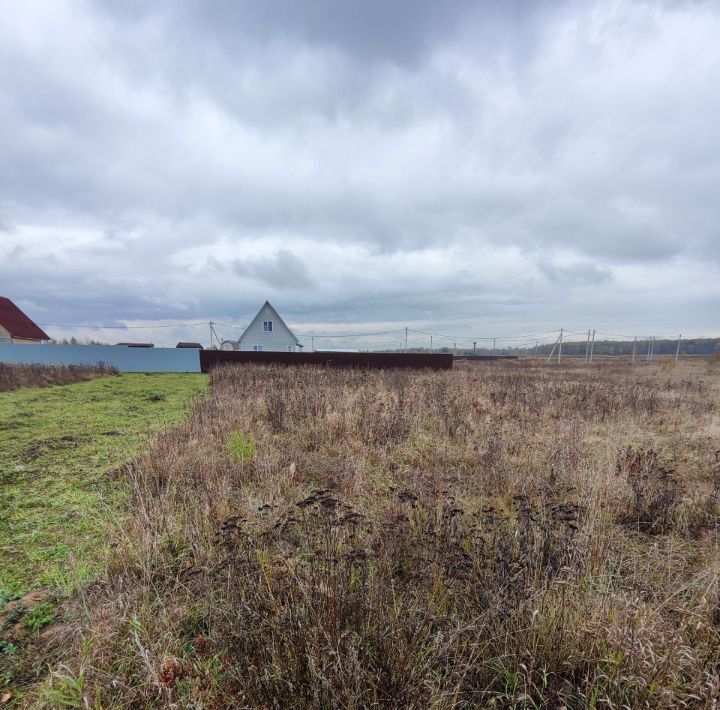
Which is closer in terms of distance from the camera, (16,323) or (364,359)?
(364,359)

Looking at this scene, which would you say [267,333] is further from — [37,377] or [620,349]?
[620,349]

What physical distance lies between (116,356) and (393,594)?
83.7 feet

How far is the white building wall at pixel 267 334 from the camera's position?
32.7 m

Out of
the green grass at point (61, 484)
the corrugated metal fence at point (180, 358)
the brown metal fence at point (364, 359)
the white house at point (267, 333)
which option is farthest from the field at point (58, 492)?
the white house at point (267, 333)

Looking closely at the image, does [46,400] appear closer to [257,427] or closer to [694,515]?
[257,427]

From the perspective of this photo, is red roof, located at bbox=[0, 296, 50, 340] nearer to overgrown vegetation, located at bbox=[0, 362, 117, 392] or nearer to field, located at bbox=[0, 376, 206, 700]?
overgrown vegetation, located at bbox=[0, 362, 117, 392]

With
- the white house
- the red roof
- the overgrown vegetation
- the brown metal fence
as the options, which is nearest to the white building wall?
the white house

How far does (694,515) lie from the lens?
335cm

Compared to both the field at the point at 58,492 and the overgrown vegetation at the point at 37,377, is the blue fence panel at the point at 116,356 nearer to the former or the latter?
the overgrown vegetation at the point at 37,377

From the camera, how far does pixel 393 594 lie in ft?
5.40

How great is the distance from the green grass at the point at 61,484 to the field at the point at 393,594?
0.22 m

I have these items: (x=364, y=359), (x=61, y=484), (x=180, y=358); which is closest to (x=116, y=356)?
(x=180, y=358)

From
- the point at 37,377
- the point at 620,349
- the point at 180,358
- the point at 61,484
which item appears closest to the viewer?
the point at 61,484

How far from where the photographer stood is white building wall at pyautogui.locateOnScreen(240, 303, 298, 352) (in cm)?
3272
